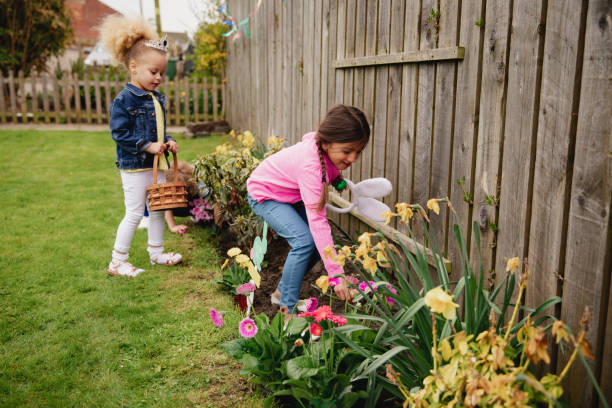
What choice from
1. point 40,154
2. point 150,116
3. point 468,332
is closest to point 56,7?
point 40,154

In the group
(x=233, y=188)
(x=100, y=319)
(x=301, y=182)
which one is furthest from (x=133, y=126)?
(x=301, y=182)

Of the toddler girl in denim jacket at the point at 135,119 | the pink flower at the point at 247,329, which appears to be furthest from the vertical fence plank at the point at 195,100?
the pink flower at the point at 247,329

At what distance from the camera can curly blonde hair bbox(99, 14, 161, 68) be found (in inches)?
151

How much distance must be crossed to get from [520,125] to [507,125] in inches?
3.3

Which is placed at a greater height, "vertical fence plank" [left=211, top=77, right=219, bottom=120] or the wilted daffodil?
"vertical fence plank" [left=211, top=77, right=219, bottom=120]

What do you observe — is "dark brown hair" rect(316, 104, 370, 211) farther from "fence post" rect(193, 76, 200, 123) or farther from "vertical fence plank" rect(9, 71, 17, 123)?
"vertical fence plank" rect(9, 71, 17, 123)

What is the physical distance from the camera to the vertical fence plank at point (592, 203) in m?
1.68

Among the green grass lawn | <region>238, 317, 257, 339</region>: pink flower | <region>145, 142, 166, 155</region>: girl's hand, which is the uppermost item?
<region>145, 142, 166, 155</region>: girl's hand

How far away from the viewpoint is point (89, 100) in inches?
514

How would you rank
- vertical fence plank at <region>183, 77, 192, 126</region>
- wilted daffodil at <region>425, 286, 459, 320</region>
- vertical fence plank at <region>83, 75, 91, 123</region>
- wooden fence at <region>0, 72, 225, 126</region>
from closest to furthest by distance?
1. wilted daffodil at <region>425, 286, 459, 320</region>
2. wooden fence at <region>0, 72, 225, 126</region>
3. vertical fence plank at <region>83, 75, 91, 123</region>
4. vertical fence plank at <region>183, 77, 192, 126</region>

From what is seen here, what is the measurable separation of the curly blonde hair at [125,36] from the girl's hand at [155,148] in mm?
667

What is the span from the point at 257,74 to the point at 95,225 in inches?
138

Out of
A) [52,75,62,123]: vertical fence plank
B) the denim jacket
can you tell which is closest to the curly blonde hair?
the denim jacket

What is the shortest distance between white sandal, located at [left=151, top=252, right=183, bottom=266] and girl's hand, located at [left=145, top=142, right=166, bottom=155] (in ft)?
2.77
